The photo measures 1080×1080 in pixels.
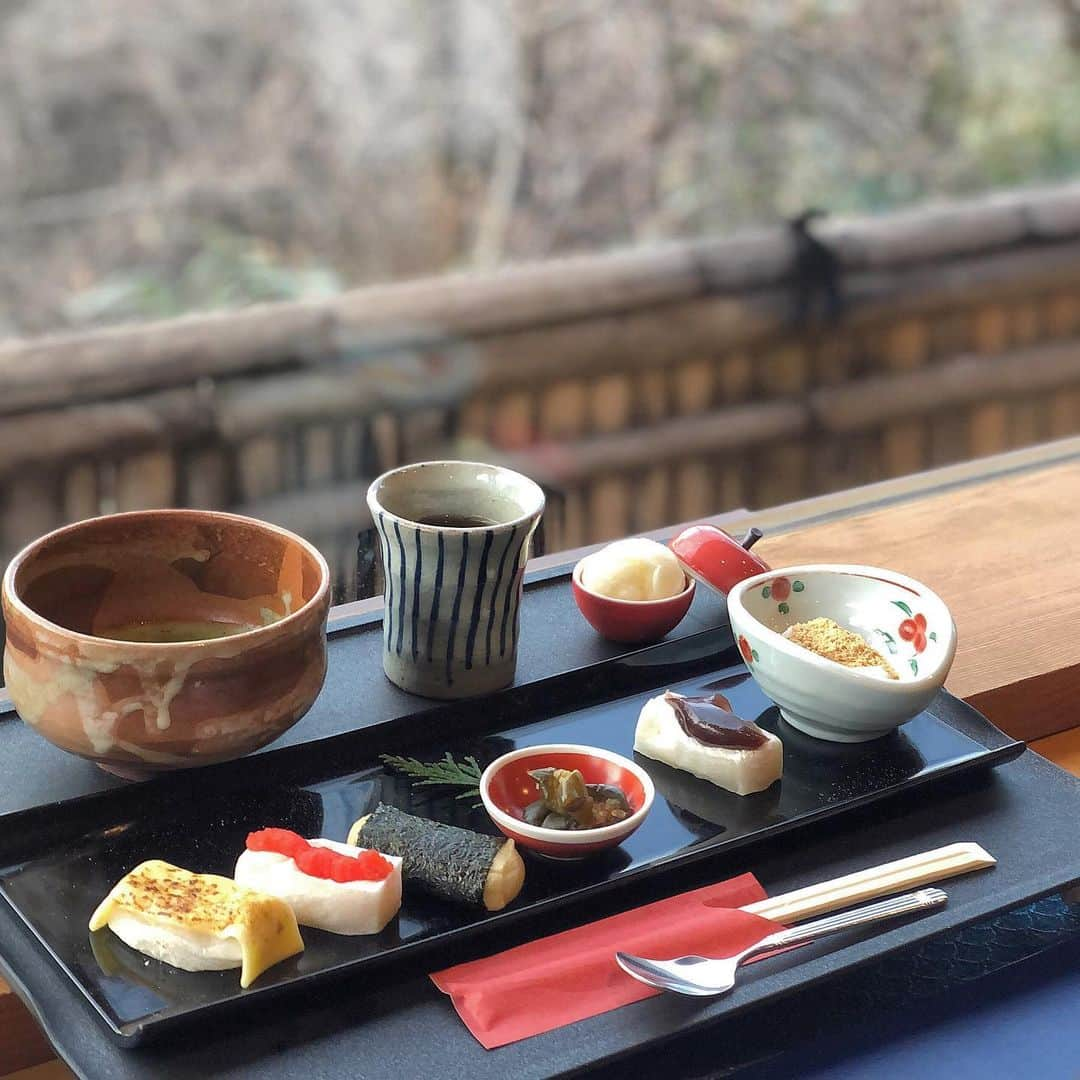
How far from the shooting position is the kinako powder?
104 cm

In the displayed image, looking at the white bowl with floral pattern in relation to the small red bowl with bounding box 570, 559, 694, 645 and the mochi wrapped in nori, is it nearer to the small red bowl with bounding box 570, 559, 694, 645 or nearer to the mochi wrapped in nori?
the small red bowl with bounding box 570, 559, 694, 645

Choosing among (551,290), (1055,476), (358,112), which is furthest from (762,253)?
(1055,476)

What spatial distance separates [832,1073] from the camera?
2.59 feet

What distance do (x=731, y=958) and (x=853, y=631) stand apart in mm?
362

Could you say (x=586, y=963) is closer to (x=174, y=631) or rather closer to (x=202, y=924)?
(x=202, y=924)

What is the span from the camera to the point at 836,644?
3.44 ft

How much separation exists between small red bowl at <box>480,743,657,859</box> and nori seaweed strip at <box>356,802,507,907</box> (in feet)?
0.07

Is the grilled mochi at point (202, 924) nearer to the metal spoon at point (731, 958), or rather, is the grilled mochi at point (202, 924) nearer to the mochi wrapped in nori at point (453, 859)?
the mochi wrapped in nori at point (453, 859)

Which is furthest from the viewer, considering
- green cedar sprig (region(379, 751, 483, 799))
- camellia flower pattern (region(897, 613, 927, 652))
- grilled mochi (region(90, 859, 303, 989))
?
camellia flower pattern (region(897, 613, 927, 652))

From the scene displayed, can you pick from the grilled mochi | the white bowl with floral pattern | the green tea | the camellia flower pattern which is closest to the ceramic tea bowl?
the green tea

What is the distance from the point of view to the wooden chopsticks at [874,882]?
842mm

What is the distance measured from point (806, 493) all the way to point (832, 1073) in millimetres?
2470

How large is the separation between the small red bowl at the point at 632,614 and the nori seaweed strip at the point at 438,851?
0.93ft

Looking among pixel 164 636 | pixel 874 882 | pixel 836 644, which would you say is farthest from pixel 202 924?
pixel 836 644
